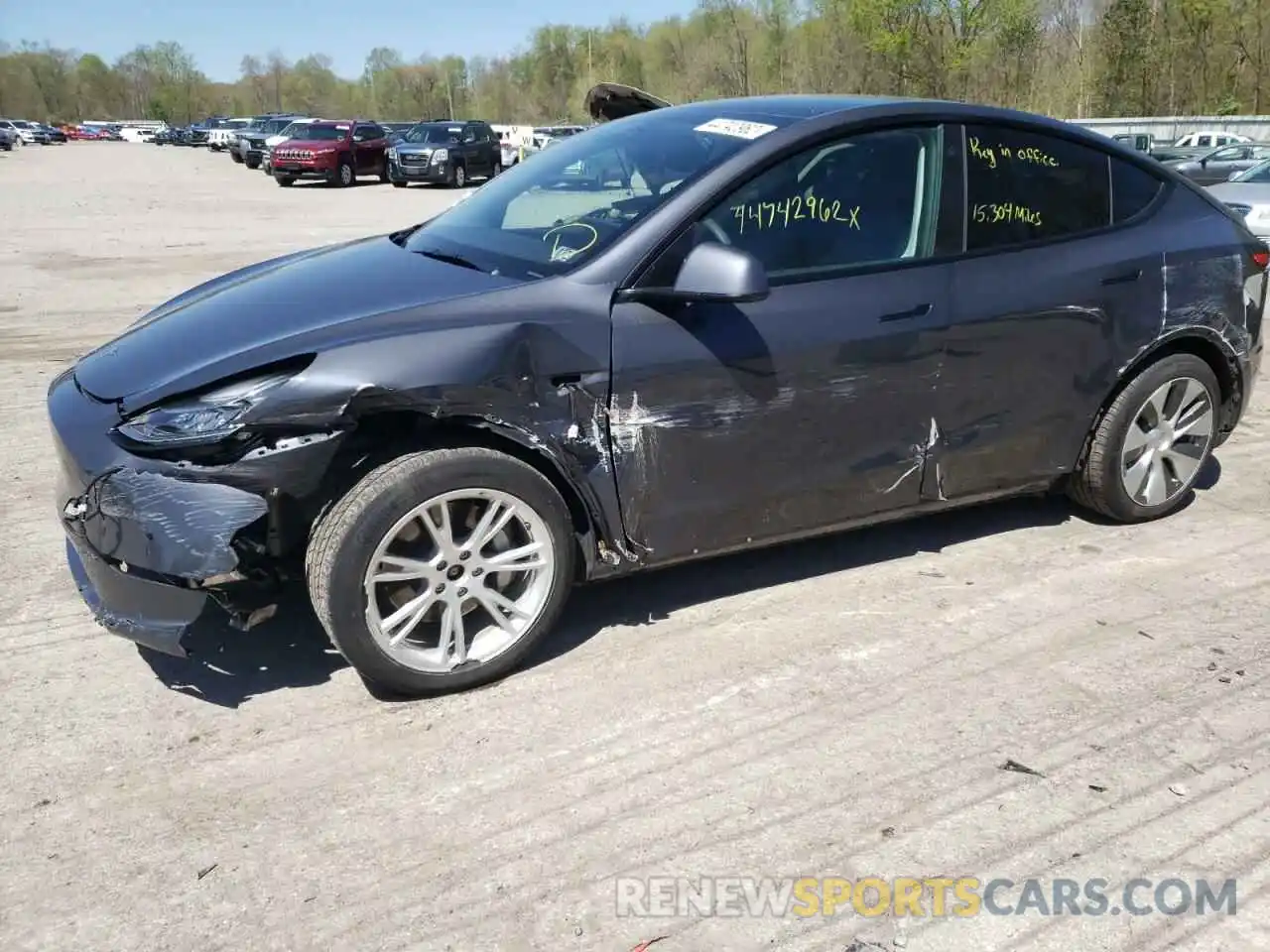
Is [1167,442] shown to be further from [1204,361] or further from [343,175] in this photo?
[343,175]

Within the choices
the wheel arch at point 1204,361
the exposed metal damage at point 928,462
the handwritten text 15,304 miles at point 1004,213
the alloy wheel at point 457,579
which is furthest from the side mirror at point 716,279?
the wheel arch at point 1204,361

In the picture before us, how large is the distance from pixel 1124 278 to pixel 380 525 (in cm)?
298

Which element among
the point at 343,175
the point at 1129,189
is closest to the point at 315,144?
the point at 343,175

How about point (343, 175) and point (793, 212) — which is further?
point (343, 175)

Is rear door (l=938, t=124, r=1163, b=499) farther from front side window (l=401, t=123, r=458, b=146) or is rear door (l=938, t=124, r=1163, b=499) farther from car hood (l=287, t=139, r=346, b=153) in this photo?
car hood (l=287, t=139, r=346, b=153)

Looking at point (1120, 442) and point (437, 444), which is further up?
point (437, 444)

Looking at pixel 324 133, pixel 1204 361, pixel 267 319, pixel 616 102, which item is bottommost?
pixel 1204 361

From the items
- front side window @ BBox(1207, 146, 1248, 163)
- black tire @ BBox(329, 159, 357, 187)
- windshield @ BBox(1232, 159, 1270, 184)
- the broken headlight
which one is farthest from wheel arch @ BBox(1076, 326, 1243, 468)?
black tire @ BBox(329, 159, 357, 187)

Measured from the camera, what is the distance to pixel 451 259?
3.65 metres

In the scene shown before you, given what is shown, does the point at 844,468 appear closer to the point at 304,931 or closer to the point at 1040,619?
the point at 1040,619

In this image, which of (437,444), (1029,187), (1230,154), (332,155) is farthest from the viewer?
(332,155)

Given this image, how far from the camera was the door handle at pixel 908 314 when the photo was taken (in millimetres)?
3553

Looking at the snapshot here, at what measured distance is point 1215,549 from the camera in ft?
14.1

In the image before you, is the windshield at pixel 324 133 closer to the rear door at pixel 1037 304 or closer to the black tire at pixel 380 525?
the rear door at pixel 1037 304
